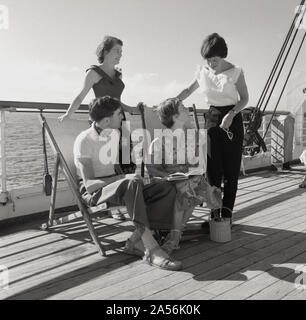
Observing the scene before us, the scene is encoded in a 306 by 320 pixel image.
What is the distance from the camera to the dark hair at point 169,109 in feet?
9.41

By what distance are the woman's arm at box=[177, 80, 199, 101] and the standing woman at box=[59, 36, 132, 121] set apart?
52 centimetres

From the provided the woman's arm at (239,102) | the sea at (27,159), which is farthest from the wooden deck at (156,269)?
the woman's arm at (239,102)

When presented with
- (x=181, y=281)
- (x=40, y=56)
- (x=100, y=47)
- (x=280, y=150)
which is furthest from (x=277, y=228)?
(x=40, y=56)

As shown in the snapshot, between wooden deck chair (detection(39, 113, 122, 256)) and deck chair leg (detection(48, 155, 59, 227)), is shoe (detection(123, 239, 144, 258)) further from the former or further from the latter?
deck chair leg (detection(48, 155, 59, 227))

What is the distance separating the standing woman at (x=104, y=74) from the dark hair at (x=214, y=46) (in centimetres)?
69

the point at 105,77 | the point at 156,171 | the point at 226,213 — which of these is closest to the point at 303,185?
the point at 226,213

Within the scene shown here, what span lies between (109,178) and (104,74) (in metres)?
0.90

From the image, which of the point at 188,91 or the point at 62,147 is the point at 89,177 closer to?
the point at 62,147

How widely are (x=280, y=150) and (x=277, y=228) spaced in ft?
12.8

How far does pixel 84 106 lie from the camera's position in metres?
4.01

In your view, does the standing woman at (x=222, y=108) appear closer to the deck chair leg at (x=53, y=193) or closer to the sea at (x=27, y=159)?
the sea at (x=27, y=159)

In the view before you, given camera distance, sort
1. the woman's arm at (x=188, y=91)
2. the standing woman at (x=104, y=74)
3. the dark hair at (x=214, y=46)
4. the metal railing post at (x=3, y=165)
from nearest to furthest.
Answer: the dark hair at (x=214, y=46)
the standing woman at (x=104, y=74)
the woman's arm at (x=188, y=91)
the metal railing post at (x=3, y=165)

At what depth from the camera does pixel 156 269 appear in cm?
235
